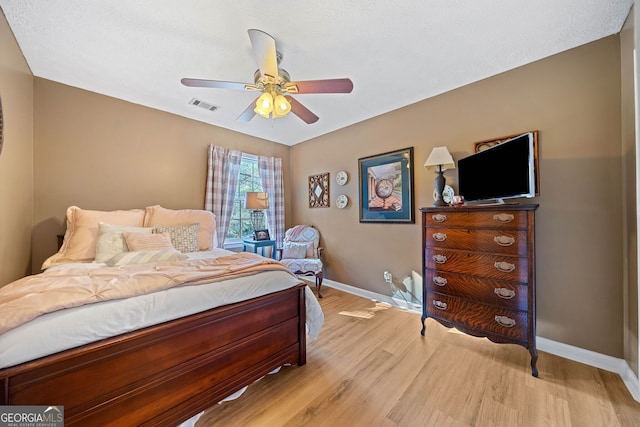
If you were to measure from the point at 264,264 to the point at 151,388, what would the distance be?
875mm

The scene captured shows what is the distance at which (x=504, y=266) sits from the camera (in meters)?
1.79

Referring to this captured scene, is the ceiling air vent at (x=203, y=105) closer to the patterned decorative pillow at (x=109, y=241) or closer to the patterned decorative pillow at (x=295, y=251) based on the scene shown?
the patterned decorative pillow at (x=109, y=241)

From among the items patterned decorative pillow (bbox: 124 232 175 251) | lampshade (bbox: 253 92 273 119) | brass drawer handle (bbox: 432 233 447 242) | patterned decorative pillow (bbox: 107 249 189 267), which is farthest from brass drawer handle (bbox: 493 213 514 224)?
patterned decorative pillow (bbox: 124 232 175 251)

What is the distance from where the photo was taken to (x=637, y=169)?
1.45m

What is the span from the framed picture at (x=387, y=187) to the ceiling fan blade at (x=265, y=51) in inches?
72.8

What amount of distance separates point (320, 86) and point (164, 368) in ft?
6.88

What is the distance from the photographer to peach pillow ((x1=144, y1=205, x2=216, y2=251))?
2.62 metres

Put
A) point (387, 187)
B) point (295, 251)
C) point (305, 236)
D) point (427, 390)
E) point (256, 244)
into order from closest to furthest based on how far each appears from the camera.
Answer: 1. point (427, 390)
2. point (387, 187)
3. point (256, 244)
4. point (295, 251)
5. point (305, 236)

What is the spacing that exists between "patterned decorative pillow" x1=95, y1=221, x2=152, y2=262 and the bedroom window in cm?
164

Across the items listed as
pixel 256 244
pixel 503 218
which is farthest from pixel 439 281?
pixel 256 244

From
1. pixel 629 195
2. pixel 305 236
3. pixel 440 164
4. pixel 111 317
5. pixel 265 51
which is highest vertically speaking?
pixel 265 51

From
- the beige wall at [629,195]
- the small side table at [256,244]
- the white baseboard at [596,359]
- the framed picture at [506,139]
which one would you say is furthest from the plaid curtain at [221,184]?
the beige wall at [629,195]

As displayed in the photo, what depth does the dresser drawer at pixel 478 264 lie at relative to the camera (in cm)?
173
